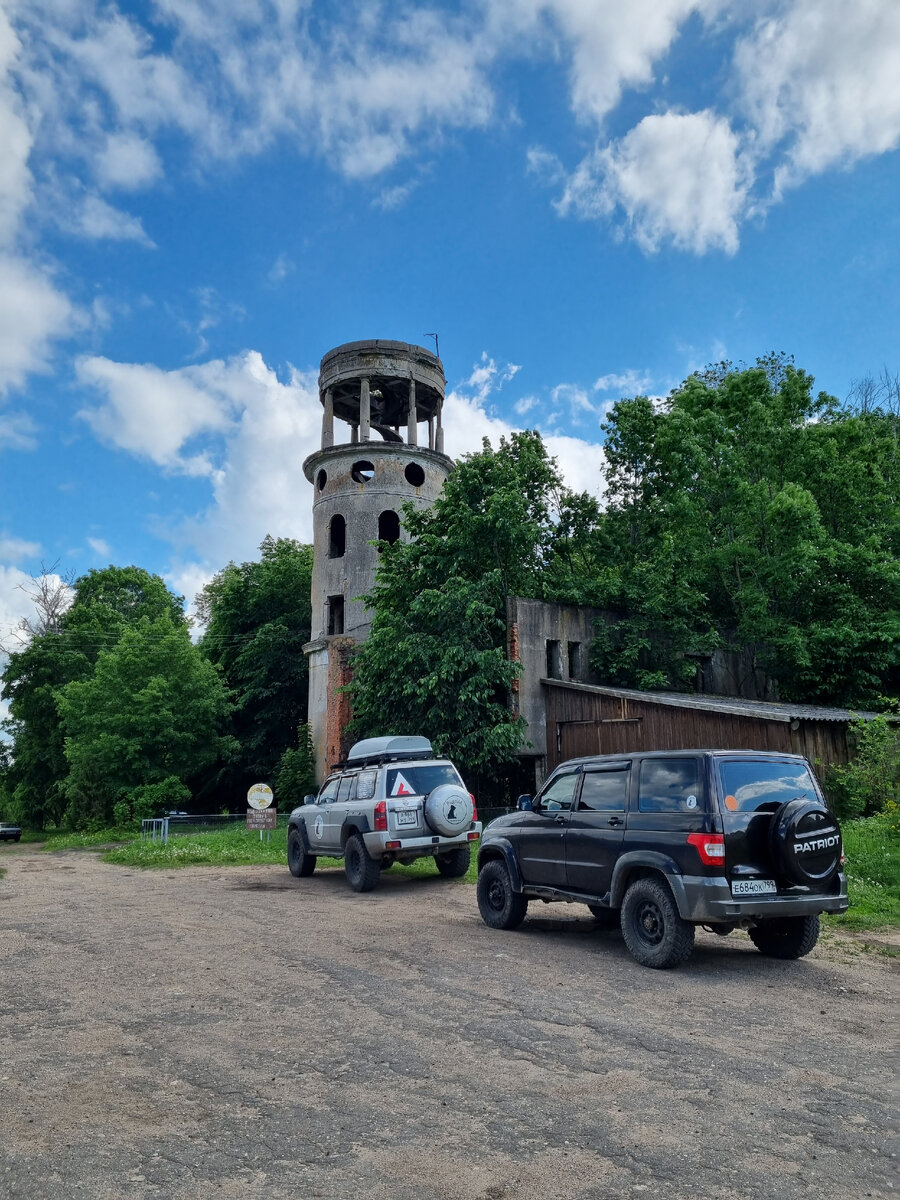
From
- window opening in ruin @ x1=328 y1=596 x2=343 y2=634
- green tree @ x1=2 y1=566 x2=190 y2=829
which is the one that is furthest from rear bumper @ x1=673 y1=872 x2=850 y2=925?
green tree @ x1=2 y1=566 x2=190 y2=829

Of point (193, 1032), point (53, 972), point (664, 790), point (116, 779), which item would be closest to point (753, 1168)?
point (193, 1032)

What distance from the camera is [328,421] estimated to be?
117 feet

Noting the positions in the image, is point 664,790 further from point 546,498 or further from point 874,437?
point 874,437

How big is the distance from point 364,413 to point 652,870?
28.1 meters

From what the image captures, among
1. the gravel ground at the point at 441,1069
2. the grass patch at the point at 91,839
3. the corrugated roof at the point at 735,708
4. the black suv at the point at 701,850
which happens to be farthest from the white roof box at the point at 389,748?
the grass patch at the point at 91,839

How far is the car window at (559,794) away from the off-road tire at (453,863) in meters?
5.16

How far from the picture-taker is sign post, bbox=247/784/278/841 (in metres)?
22.1

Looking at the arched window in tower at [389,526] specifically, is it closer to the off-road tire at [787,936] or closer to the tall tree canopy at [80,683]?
the tall tree canopy at [80,683]

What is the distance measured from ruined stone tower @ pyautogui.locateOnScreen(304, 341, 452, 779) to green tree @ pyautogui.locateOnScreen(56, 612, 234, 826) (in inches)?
213

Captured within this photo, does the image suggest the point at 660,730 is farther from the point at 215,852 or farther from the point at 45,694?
the point at 45,694

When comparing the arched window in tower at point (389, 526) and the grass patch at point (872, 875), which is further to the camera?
the arched window in tower at point (389, 526)

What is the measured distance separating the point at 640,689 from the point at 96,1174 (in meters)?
23.2

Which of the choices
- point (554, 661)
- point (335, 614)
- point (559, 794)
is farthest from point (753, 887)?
point (335, 614)

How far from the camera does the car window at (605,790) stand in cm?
889
